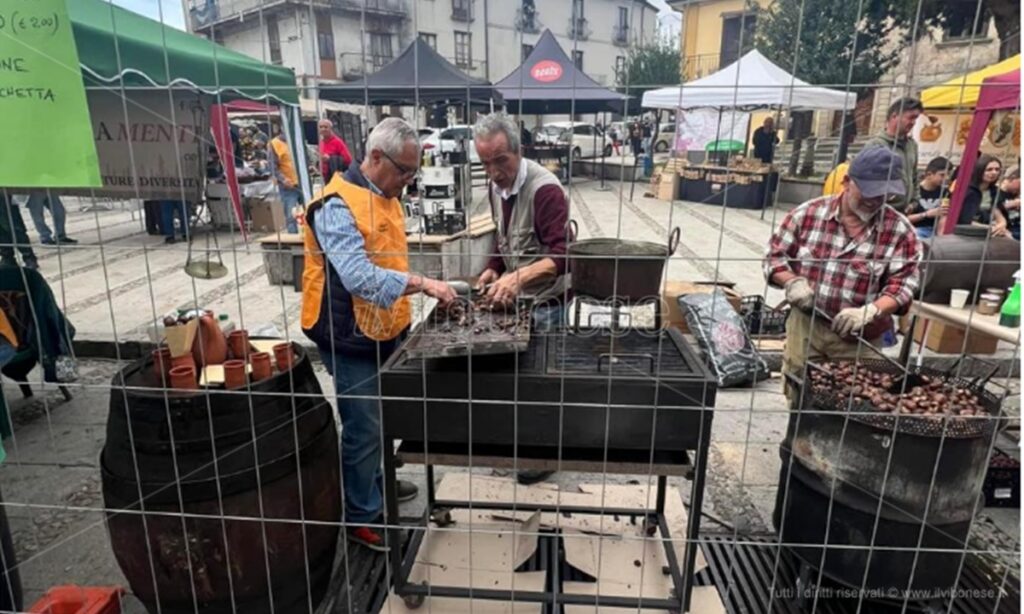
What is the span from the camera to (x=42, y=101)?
152cm

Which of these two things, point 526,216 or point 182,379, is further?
point 526,216

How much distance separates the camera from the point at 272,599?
6.23 feet

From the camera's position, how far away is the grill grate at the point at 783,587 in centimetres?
208

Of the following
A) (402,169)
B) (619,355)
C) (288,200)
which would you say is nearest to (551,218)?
(402,169)

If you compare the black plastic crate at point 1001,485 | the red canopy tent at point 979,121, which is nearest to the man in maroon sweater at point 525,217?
the black plastic crate at point 1001,485

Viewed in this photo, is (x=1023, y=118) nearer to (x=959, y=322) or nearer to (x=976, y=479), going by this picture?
(x=976, y=479)

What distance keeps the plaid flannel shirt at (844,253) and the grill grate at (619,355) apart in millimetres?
616

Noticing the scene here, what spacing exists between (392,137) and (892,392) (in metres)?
1.95

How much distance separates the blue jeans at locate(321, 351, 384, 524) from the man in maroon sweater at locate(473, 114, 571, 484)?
591mm

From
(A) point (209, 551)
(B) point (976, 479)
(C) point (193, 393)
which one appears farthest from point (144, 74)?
(B) point (976, 479)

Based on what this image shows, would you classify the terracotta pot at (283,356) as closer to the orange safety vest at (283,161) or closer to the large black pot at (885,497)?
the large black pot at (885,497)

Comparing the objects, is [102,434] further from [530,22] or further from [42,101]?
[530,22]

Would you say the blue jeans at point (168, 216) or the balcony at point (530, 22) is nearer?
the balcony at point (530, 22)

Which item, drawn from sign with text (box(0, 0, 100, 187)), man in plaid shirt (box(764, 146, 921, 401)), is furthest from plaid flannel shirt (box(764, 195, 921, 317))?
sign with text (box(0, 0, 100, 187))
